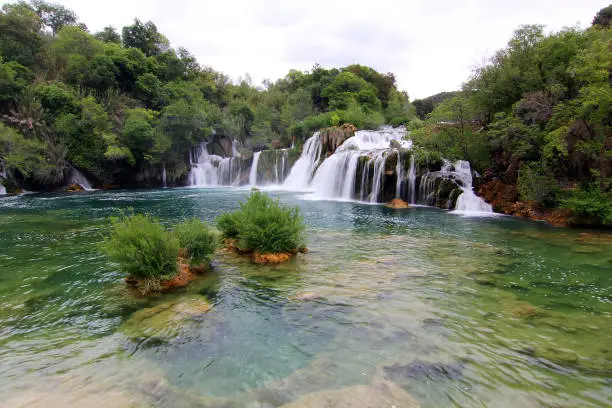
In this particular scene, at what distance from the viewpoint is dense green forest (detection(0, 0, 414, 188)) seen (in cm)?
2927

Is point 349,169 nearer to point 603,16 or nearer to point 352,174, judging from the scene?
point 352,174

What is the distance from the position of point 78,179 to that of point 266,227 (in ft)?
109

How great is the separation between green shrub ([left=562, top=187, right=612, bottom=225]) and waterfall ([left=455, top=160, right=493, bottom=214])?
448 cm

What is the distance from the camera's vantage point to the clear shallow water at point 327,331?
11.3 ft

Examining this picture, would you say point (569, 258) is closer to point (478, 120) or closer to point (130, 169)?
point (478, 120)

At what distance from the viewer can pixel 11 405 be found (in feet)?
10.4

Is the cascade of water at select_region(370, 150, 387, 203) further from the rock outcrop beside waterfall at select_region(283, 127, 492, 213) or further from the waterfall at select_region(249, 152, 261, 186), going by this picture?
the waterfall at select_region(249, 152, 261, 186)

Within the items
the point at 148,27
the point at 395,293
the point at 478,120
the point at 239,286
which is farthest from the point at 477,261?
the point at 148,27

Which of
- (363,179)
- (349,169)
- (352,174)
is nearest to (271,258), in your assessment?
(363,179)

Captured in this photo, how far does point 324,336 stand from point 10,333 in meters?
4.75

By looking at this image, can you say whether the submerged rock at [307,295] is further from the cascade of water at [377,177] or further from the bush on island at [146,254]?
the cascade of water at [377,177]

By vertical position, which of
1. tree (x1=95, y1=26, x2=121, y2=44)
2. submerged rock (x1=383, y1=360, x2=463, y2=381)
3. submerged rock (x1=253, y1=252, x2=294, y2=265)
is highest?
tree (x1=95, y1=26, x2=121, y2=44)

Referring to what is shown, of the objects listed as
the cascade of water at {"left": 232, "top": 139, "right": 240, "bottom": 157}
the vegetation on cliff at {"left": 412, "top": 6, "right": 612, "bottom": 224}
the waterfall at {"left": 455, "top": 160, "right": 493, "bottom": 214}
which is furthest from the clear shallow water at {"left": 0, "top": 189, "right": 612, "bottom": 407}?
the cascade of water at {"left": 232, "top": 139, "right": 240, "bottom": 157}

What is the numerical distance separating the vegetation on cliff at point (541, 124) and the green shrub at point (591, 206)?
0.10ft
